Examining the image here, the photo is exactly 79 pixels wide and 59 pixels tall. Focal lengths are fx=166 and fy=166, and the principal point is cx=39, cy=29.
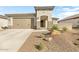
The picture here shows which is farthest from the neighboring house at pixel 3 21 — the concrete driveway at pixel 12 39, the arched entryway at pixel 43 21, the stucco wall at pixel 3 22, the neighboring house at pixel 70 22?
the neighboring house at pixel 70 22

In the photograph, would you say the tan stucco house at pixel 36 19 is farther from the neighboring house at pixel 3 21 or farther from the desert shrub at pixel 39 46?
the desert shrub at pixel 39 46

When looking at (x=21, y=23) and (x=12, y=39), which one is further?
(x=21, y=23)

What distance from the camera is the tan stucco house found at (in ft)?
16.1

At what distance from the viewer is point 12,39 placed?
488cm

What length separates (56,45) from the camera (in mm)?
4820

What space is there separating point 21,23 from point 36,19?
1.77 ft

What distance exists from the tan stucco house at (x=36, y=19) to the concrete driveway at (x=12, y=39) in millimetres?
193

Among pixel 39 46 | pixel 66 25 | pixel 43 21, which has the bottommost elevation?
pixel 39 46

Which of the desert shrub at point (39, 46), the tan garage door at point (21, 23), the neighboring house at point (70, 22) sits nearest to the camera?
the desert shrub at point (39, 46)

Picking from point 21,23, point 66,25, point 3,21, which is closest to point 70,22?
point 66,25

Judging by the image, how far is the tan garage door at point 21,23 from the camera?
5121 mm

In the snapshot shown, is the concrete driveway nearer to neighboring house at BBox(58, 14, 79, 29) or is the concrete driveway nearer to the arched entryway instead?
the arched entryway

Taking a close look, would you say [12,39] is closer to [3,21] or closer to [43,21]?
[3,21]
